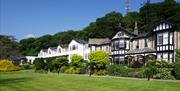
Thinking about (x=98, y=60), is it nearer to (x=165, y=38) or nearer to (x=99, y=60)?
(x=99, y=60)

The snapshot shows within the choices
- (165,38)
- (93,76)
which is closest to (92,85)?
(93,76)

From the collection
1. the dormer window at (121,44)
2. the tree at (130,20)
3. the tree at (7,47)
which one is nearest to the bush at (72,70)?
the dormer window at (121,44)

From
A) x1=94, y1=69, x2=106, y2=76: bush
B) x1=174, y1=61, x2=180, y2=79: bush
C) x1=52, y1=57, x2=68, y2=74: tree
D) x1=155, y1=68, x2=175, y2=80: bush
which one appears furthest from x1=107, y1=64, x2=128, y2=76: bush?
x1=52, y1=57, x2=68, y2=74: tree

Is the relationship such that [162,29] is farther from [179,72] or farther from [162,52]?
[179,72]

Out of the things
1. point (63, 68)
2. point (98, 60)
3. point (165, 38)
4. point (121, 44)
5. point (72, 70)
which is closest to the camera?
point (165, 38)

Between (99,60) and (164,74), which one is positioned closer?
(164,74)

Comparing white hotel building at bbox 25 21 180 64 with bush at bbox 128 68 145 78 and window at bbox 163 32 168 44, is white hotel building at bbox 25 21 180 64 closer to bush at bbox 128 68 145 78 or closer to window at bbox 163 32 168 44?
window at bbox 163 32 168 44

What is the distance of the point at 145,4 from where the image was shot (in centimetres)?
9138

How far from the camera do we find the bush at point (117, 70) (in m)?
44.4

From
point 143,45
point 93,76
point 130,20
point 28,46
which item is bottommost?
point 93,76

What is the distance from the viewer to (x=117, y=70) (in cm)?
4584

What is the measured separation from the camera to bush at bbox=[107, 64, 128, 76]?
44353 millimetres

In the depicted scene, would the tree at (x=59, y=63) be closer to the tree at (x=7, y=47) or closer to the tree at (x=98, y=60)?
the tree at (x=98, y=60)

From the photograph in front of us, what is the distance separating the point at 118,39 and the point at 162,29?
12.5 metres
